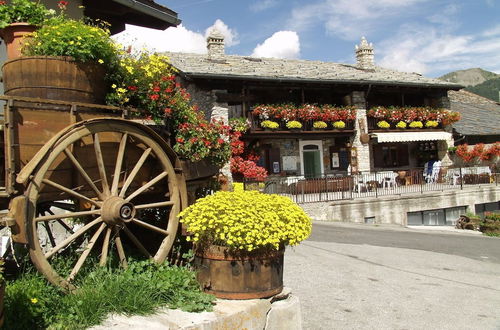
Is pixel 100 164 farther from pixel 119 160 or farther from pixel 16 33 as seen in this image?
pixel 16 33

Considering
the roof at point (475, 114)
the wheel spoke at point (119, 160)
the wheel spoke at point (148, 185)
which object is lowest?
the wheel spoke at point (148, 185)

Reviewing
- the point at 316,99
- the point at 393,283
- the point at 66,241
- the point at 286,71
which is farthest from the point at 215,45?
the point at 66,241

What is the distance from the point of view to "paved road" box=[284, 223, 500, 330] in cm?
506

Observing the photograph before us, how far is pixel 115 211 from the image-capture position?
136 inches

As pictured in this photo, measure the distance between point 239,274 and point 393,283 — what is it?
3946mm

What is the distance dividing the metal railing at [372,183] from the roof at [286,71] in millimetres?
4479

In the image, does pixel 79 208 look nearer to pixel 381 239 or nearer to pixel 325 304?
pixel 325 304

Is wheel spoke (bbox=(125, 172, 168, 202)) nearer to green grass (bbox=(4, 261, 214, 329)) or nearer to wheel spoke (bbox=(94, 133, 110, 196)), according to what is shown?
wheel spoke (bbox=(94, 133, 110, 196))

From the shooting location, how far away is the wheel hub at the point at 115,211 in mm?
3447

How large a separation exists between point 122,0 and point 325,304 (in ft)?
16.5

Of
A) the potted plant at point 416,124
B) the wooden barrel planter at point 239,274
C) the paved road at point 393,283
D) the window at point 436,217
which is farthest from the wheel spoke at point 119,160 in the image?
the potted plant at point 416,124

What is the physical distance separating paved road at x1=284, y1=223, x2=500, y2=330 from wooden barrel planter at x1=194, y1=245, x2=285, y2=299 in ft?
4.52

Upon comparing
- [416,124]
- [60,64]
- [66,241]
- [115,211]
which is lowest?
[66,241]

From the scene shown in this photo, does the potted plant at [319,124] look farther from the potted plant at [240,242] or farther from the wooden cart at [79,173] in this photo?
the potted plant at [240,242]
